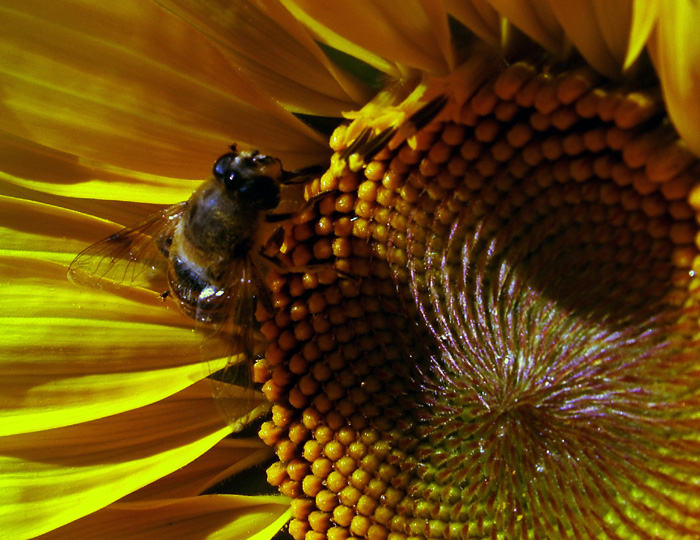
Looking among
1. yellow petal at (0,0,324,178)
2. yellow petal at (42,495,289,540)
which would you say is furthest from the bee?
yellow petal at (42,495,289,540)

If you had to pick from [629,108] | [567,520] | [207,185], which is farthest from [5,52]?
[567,520]

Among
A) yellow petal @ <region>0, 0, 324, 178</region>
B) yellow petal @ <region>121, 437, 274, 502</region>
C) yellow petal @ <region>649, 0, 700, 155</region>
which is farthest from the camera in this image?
yellow petal @ <region>121, 437, 274, 502</region>

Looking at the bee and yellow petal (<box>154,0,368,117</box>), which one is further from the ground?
yellow petal (<box>154,0,368,117</box>)

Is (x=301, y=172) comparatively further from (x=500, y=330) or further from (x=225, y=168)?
(x=500, y=330)

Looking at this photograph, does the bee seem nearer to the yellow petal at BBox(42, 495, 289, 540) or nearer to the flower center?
the flower center

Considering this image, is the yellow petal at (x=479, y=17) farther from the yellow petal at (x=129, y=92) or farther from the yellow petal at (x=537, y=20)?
the yellow petal at (x=129, y=92)

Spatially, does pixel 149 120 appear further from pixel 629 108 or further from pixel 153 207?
pixel 629 108
